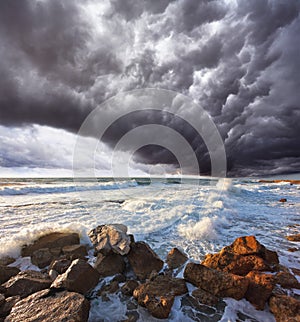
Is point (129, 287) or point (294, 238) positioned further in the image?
point (294, 238)

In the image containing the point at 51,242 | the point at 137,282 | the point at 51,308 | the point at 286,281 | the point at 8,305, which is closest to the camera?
the point at 51,308

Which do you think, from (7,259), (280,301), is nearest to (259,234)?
(280,301)

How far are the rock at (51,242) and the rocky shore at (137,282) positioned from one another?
0.74 ft

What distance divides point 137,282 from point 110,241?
1.05 meters

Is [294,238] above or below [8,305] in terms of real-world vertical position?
below

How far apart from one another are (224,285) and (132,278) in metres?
1.76

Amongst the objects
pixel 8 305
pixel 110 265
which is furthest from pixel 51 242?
pixel 8 305

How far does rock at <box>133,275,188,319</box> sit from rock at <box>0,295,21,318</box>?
5.81ft

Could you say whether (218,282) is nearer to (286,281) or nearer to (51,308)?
(286,281)

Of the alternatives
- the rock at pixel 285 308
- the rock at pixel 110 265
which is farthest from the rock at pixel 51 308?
the rock at pixel 285 308

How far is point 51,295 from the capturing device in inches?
99.1

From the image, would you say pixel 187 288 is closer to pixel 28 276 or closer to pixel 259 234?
pixel 28 276

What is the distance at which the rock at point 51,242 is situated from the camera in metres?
4.43

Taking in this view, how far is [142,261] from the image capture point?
364 cm
